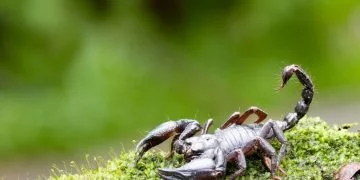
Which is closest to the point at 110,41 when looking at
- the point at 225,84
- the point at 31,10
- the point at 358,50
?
the point at 31,10

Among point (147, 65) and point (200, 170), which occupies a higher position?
point (147, 65)

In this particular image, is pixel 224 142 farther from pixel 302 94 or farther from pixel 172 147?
pixel 302 94

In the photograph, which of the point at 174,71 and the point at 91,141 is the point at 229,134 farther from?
the point at 174,71

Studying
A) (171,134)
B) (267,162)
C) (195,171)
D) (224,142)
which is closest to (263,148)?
(267,162)

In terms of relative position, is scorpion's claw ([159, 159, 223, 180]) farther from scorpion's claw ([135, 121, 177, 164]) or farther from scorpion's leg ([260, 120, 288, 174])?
scorpion's leg ([260, 120, 288, 174])

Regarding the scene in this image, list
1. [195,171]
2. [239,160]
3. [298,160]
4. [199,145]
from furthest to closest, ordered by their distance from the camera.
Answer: [298,160] → [199,145] → [239,160] → [195,171]

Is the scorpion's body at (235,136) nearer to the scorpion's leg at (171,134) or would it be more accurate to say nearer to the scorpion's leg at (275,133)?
the scorpion's leg at (275,133)
